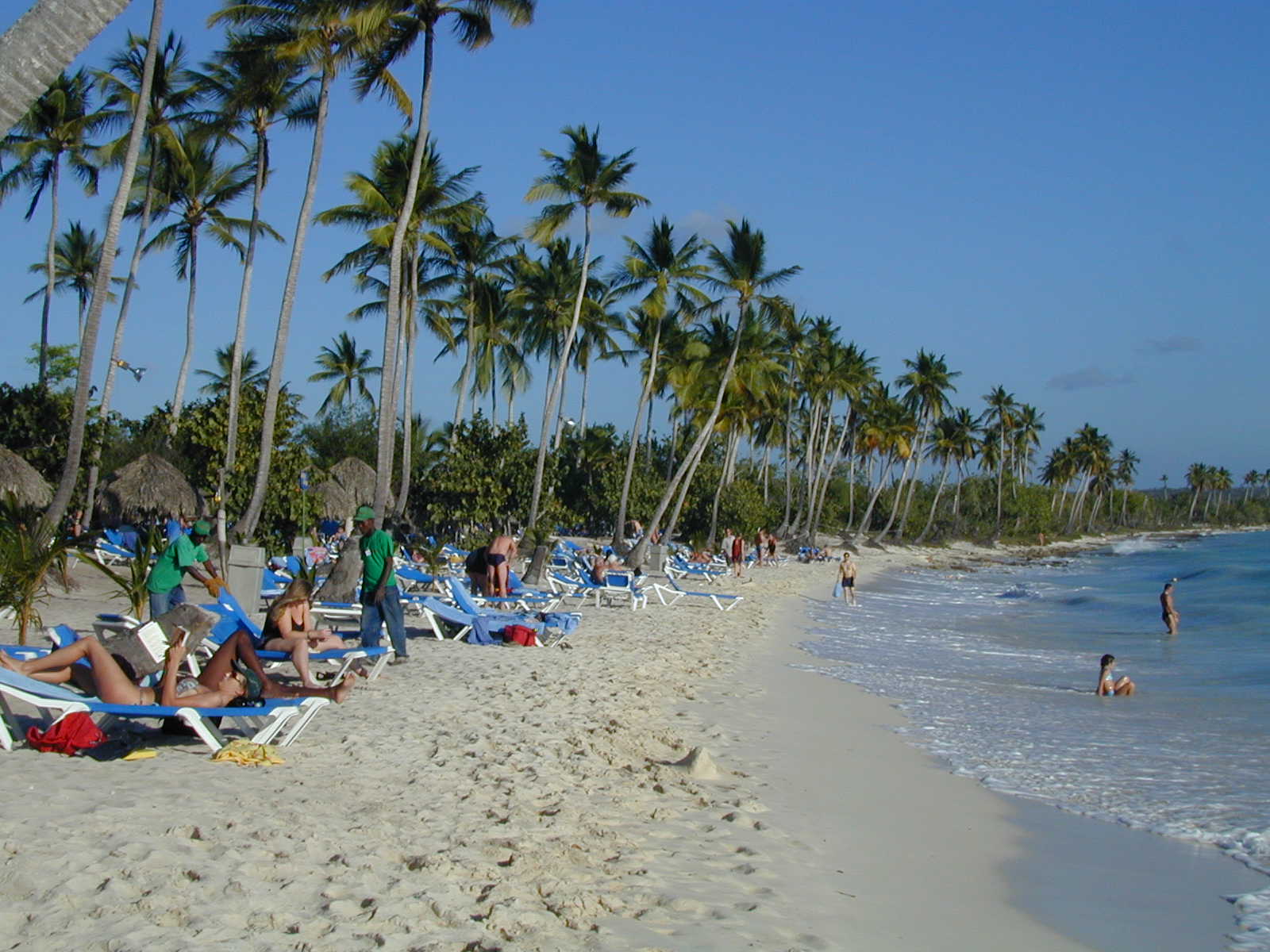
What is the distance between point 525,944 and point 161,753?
3047mm

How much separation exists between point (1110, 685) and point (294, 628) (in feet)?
30.6

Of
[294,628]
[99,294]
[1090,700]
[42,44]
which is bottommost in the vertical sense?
[1090,700]

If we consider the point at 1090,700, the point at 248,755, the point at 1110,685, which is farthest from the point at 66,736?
the point at 1110,685

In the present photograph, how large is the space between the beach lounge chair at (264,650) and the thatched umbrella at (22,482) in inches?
385

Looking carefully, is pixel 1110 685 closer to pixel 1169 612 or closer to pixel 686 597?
pixel 686 597

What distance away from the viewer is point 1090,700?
482 inches

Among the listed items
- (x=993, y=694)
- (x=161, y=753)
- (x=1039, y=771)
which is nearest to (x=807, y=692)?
(x=993, y=694)

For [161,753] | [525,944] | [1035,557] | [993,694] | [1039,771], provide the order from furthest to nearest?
1. [1035,557]
2. [993,694]
3. [1039,771]
4. [161,753]
5. [525,944]

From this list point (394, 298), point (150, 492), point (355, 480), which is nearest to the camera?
point (394, 298)

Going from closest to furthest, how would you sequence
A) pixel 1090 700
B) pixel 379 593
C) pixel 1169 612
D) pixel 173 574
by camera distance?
pixel 173 574, pixel 379 593, pixel 1090 700, pixel 1169 612

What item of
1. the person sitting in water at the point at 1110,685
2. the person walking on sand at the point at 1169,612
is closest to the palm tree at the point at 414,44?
the person sitting in water at the point at 1110,685

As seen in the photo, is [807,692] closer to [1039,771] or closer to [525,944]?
[1039,771]

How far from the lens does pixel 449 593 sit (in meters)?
13.8

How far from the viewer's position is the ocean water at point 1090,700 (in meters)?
7.22
